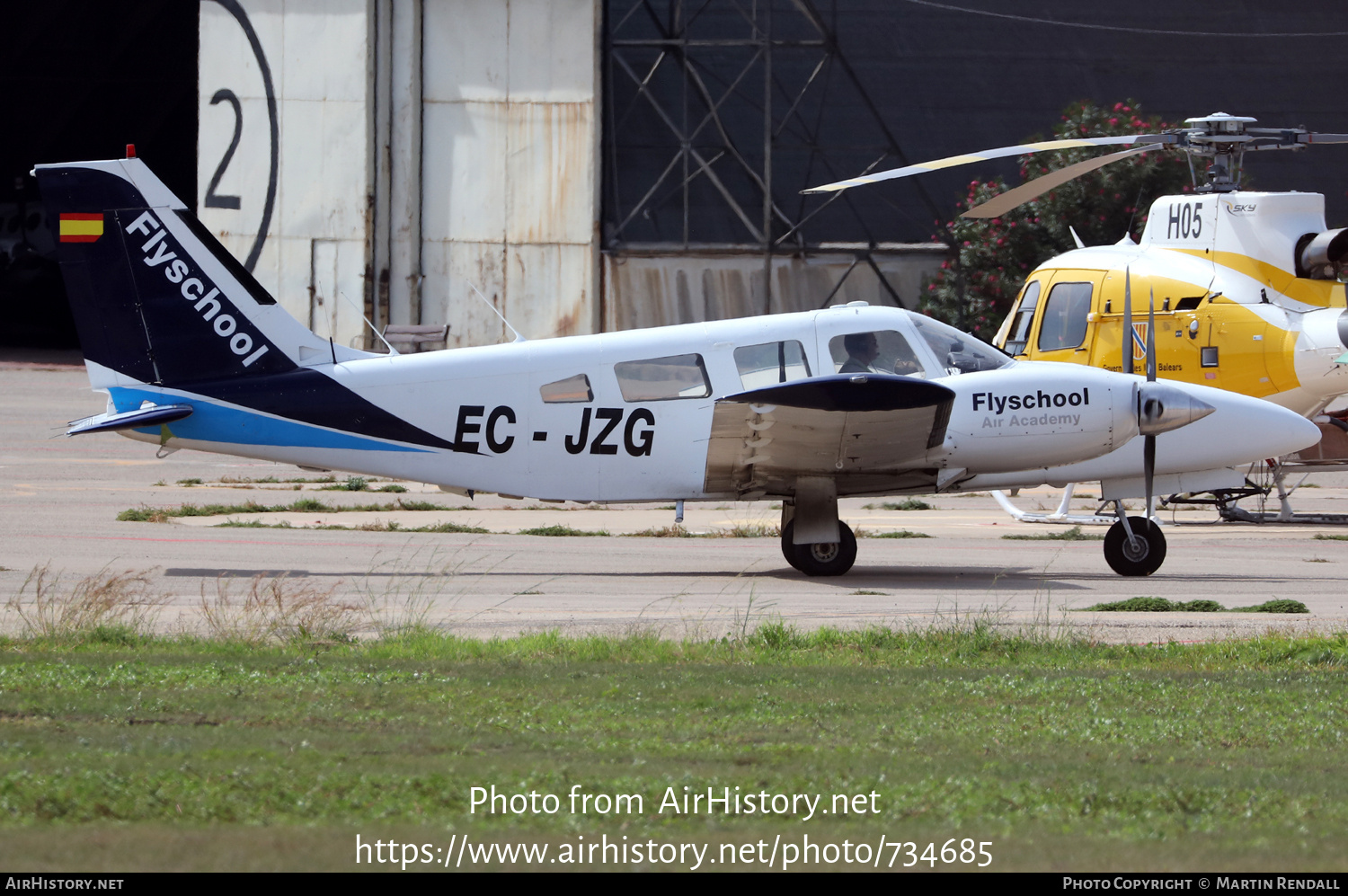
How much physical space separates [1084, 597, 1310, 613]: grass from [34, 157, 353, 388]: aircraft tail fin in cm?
859

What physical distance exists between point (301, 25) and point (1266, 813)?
28555 mm

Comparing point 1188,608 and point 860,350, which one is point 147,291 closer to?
point 860,350

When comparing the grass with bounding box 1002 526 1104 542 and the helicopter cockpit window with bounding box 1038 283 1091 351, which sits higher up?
the helicopter cockpit window with bounding box 1038 283 1091 351

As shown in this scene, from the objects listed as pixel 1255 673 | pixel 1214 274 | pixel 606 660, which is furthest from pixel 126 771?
pixel 1214 274

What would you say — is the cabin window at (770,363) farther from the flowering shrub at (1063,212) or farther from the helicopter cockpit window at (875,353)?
the flowering shrub at (1063,212)

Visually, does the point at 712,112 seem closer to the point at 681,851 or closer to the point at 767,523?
the point at 767,523

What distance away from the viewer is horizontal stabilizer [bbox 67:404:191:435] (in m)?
13.7

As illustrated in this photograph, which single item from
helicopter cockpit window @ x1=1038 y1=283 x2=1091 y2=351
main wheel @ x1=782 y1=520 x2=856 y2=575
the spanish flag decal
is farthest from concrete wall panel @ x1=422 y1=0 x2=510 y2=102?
main wheel @ x1=782 y1=520 x2=856 y2=575

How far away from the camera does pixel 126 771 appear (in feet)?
19.4

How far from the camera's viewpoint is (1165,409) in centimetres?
1385

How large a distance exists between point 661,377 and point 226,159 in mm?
19822

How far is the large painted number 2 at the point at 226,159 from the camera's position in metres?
30.4

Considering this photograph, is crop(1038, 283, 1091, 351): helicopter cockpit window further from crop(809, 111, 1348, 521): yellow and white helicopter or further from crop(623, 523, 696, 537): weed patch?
crop(623, 523, 696, 537): weed patch

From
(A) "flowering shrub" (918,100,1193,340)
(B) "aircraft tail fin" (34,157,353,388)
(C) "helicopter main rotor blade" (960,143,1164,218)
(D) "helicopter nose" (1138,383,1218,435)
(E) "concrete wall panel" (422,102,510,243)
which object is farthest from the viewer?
(E) "concrete wall panel" (422,102,510,243)
